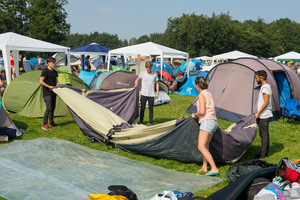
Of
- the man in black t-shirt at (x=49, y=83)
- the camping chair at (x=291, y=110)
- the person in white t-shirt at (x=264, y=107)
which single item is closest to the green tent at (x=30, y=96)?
the man in black t-shirt at (x=49, y=83)

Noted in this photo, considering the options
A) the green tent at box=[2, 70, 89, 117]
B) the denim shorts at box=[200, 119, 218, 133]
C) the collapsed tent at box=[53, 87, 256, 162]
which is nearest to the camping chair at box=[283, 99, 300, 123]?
the collapsed tent at box=[53, 87, 256, 162]

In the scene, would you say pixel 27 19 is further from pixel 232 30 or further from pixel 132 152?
pixel 132 152

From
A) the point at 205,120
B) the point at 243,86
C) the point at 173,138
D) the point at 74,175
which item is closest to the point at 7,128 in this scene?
the point at 74,175

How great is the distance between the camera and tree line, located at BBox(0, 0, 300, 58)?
148ft

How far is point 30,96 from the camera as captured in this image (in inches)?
362

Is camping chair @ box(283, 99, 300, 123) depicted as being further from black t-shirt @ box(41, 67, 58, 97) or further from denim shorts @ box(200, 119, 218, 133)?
black t-shirt @ box(41, 67, 58, 97)

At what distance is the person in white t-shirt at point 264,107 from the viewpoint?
579 cm

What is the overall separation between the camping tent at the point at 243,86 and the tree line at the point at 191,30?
1505 inches

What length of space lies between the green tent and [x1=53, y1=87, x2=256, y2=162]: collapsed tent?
2.98 metres

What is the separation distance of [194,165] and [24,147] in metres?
3.32

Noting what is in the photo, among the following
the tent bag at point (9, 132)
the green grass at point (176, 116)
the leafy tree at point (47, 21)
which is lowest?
the green grass at point (176, 116)

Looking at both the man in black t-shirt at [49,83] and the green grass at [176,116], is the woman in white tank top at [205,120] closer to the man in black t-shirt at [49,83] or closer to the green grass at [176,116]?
the green grass at [176,116]

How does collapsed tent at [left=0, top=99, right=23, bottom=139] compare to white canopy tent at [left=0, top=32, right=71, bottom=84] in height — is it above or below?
below

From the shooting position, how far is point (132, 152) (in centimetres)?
627
